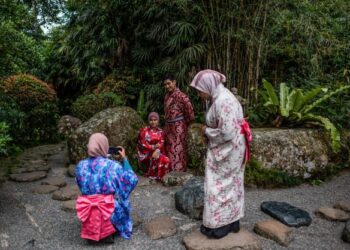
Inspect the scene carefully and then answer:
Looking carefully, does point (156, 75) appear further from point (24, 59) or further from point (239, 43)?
point (24, 59)

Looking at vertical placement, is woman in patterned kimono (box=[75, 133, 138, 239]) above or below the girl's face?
below

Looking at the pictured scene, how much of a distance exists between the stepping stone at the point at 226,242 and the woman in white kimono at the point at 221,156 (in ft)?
0.23

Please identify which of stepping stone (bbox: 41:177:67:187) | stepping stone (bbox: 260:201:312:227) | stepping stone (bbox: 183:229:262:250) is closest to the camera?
stepping stone (bbox: 183:229:262:250)

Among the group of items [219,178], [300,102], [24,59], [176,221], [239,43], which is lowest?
[176,221]

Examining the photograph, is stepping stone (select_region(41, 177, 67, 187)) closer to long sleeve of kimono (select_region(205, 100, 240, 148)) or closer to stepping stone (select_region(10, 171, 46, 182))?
stepping stone (select_region(10, 171, 46, 182))

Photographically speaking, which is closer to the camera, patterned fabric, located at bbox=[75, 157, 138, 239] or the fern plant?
Answer: patterned fabric, located at bbox=[75, 157, 138, 239]

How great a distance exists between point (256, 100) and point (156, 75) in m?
2.15

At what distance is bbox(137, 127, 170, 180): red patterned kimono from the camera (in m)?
5.12

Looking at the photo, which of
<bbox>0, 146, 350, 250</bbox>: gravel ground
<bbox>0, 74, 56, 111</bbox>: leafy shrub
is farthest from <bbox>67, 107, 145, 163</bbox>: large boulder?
<bbox>0, 74, 56, 111</bbox>: leafy shrub

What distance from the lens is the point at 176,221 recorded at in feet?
12.2

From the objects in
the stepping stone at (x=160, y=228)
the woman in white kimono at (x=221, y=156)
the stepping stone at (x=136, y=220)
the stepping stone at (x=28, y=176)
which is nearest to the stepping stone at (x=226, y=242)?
the woman in white kimono at (x=221, y=156)

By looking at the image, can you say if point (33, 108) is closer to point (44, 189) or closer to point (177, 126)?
point (44, 189)

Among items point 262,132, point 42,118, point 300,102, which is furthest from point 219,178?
point 42,118

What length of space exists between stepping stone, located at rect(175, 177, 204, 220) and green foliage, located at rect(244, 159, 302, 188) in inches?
39.0
